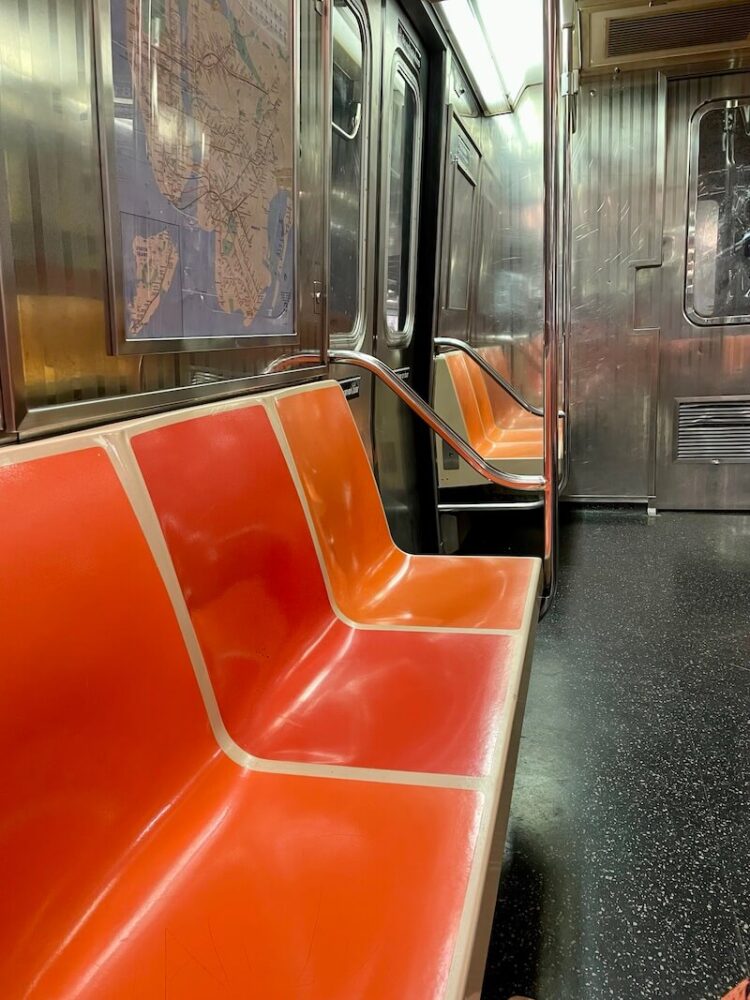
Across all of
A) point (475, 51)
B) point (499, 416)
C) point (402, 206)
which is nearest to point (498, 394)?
point (499, 416)

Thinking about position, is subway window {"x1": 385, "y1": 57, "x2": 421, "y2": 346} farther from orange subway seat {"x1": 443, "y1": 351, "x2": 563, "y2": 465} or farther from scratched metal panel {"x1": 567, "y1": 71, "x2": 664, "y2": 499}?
scratched metal panel {"x1": 567, "y1": 71, "x2": 664, "y2": 499}

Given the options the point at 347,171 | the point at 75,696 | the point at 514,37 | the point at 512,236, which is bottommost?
the point at 75,696

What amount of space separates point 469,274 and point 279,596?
3384mm

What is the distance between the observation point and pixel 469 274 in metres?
4.43

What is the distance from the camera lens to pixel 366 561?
193cm

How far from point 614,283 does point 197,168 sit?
158 inches

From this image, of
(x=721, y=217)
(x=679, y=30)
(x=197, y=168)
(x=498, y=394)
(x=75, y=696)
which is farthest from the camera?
(x=721, y=217)

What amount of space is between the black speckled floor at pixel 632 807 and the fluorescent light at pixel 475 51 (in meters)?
2.43

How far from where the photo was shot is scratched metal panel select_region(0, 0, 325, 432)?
3.40 feet

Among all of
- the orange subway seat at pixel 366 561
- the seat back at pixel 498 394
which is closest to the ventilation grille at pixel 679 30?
the seat back at pixel 498 394

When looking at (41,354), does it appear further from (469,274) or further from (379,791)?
(469,274)

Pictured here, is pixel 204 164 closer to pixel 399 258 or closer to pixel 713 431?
pixel 399 258

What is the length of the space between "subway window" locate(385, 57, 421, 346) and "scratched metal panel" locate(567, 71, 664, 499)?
1986mm

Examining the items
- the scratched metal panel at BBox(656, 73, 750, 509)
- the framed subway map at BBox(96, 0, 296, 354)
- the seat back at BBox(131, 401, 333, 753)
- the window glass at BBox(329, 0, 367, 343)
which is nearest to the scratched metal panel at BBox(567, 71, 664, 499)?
the scratched metal panel at BBox(656, 73, 750, 509)
